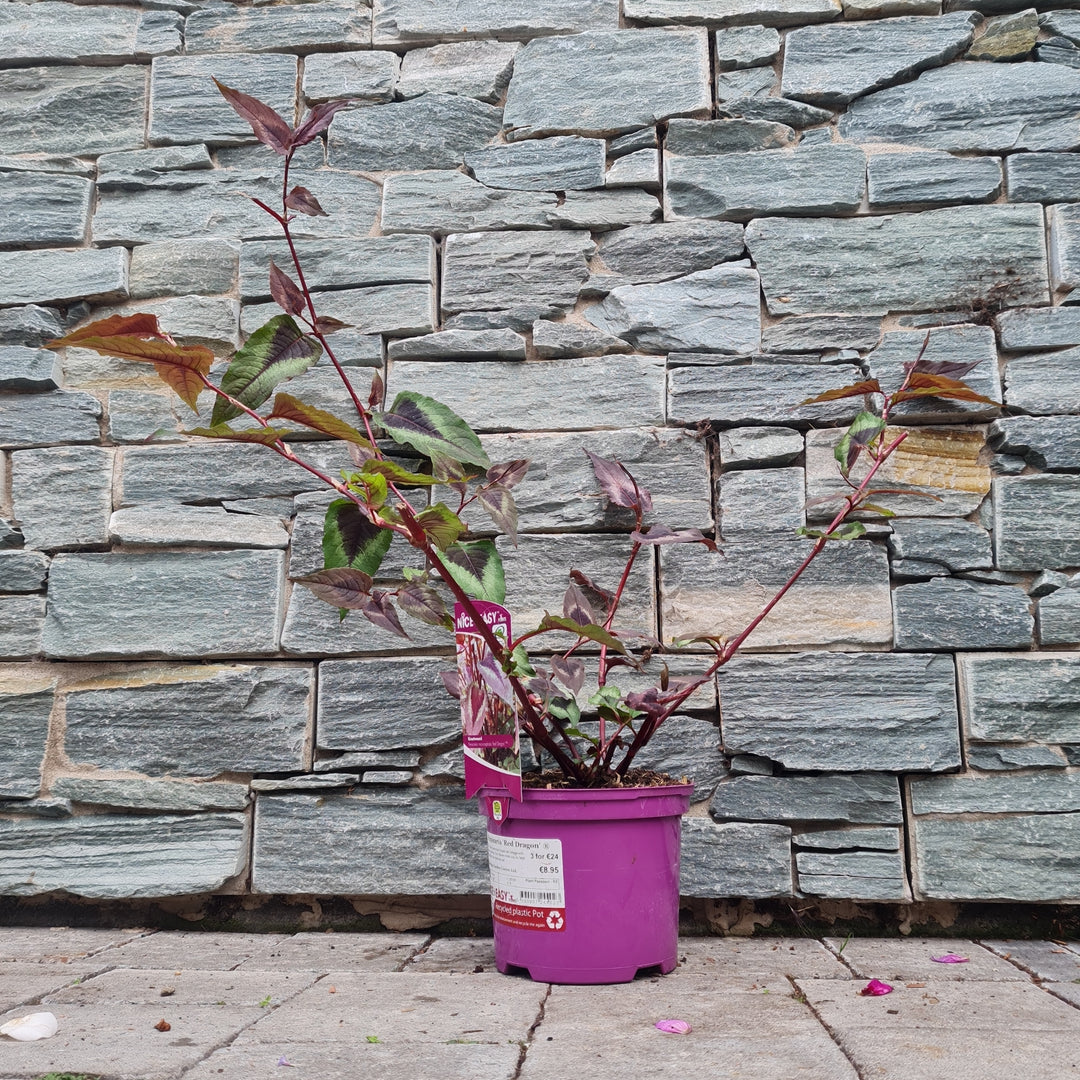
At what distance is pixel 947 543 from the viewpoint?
77.3 inches

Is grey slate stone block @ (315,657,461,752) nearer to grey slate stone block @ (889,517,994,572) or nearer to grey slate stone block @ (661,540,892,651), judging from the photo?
grey slate stone block @ (661,540,892,651)

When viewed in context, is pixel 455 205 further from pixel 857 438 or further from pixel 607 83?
pixel 857 438

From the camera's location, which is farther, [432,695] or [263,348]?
[432,695]

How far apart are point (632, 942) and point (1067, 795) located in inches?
35.8

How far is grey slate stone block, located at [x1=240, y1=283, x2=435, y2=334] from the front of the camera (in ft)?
7.03

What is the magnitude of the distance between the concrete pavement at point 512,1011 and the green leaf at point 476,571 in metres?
0.63

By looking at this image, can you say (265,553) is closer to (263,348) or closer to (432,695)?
(432,695)

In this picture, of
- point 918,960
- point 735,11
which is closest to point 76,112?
point 735,11

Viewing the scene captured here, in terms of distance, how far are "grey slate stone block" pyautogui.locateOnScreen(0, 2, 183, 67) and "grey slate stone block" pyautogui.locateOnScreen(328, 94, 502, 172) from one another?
1.61ft

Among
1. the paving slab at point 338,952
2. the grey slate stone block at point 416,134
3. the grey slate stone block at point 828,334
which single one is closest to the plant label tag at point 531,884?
the paving slab at point 338,952

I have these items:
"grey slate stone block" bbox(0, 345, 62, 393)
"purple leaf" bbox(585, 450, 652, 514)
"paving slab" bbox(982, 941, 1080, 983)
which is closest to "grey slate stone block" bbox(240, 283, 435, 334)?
"grey slate stone block" bbox(0, 345, 62, 393)

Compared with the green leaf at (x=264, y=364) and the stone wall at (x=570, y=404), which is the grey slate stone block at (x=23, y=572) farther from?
the green leaf at (x=264, y=364)

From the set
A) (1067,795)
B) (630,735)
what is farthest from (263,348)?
(1067,795)

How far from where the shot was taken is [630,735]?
1956 mm
